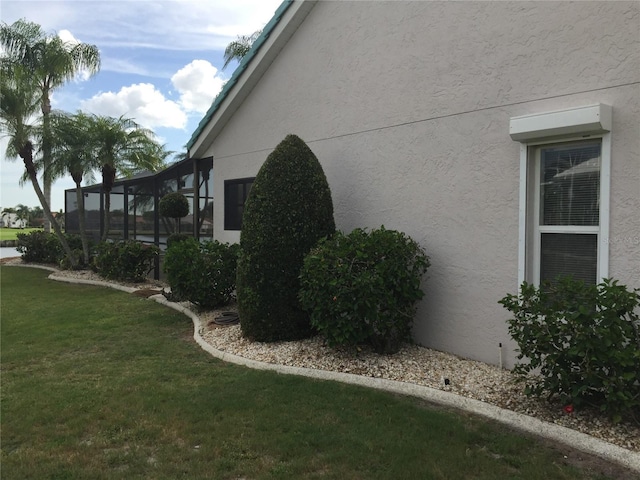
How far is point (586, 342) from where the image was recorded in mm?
3471

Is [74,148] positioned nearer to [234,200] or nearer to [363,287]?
[234,200]

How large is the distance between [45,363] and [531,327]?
18.0 ft

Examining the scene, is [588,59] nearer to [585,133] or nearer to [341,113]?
[585,133]

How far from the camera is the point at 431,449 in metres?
3.42

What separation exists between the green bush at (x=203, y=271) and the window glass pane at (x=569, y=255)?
5077mm

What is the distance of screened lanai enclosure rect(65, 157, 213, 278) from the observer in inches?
476

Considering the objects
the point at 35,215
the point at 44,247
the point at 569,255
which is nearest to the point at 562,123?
the point at 569,255

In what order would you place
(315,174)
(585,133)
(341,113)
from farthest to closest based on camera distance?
(341,113)
(315,174)
(585,133)

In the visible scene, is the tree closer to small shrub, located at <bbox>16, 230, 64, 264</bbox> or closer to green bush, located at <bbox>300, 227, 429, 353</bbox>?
small shrub, located at <bbox>16, 230, 64, 264</bbox>

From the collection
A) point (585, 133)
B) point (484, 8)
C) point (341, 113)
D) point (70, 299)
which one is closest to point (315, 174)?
point (341, 113)

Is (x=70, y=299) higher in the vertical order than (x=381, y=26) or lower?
lower

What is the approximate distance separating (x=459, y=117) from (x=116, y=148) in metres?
12.1

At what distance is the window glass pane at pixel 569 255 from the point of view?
4.39m

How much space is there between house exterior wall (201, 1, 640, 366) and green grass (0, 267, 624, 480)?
5.63ft
